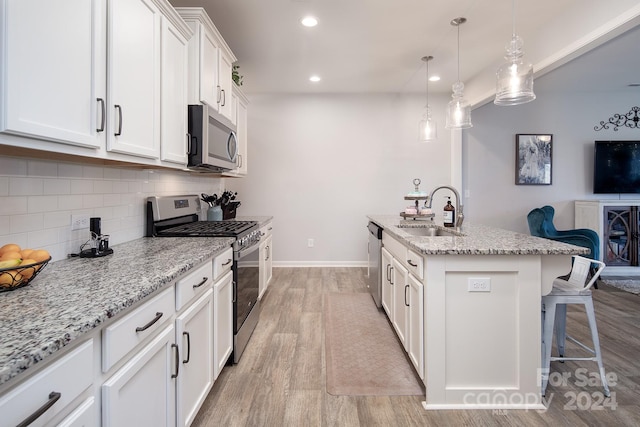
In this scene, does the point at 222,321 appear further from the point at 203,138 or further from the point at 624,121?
the point at 624,121

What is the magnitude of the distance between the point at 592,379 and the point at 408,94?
4186 mm

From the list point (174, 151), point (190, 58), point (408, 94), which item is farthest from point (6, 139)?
point (408, 94)

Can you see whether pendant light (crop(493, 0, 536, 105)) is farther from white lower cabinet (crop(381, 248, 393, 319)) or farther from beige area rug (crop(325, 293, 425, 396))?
beige area rug (crop(325, 293, 425, 396))

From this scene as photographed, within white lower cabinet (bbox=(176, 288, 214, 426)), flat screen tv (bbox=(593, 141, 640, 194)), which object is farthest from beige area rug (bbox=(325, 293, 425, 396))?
flat screen tv (bbox=(593, 141, 640, 194))

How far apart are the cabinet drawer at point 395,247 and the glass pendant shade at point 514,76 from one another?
48.9 inches

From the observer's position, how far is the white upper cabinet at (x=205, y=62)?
2256mm

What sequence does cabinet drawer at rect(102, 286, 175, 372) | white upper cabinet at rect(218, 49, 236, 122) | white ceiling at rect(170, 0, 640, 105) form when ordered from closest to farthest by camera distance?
cabinet drawer at rect(102, 286, 175, 372) → white ceiling at rect(170, 0, 640, 105) → white upper cabinet at rect(218, 49, 236, 122)

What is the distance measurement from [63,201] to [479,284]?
7.04 feet

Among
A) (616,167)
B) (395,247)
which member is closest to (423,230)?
(395,247)

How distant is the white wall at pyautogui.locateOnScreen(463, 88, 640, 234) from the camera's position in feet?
16.3

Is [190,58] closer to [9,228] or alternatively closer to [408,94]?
[9,228]

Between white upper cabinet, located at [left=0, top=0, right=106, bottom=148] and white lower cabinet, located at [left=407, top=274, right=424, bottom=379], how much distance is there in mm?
1755

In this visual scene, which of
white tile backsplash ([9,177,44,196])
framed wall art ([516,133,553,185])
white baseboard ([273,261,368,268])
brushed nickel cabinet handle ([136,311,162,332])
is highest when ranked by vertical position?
framed wall art ([516,133,553,185])

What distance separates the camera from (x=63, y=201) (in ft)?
5.09
